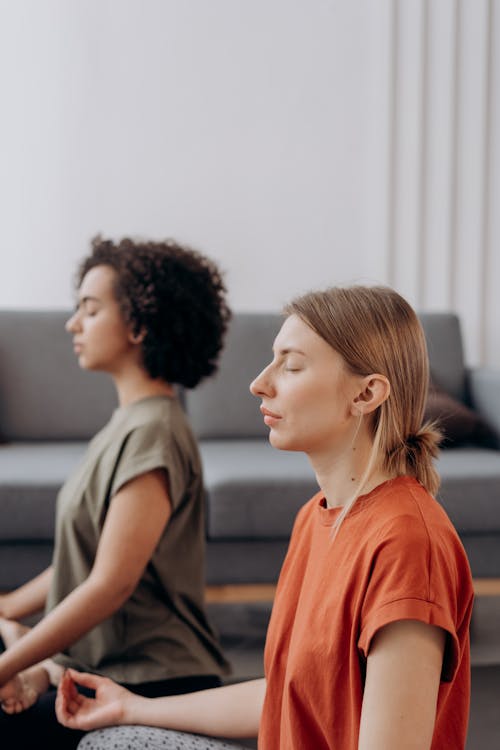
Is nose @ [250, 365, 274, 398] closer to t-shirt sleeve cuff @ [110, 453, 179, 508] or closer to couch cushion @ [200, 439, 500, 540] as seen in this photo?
t-shirt sleeve cuff @ [110, 453, 179, 508]

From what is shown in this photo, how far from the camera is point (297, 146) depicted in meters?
3.33

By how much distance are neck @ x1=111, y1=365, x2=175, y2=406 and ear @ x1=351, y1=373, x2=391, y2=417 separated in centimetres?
60

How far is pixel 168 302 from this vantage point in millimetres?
1398

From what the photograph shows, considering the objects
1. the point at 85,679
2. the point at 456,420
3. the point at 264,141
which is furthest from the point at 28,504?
the point at 264,141

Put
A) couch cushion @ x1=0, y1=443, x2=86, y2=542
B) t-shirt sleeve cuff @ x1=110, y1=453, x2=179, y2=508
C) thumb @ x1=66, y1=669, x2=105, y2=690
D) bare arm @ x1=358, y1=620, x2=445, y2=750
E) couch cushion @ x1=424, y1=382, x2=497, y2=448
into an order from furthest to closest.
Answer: couch cushion @ x1=424, y1=382, x2=497, y2=448 → couch cushion @ x1=0, y1=443, x2=86, y2=542 → t-shirt sleeve cuff @ x1=110, y1=453, x2=179, y2=508 → thumb @ x1=66, y1=669, x2=105, y2=690 → bare arm @ x1=358, y1=620, x2=445, y2=750

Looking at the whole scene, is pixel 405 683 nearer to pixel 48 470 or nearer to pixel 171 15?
pixel 48 470

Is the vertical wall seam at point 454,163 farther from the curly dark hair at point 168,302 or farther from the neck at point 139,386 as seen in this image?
the neck at point 139,386

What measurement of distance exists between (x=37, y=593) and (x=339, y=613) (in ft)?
2.77

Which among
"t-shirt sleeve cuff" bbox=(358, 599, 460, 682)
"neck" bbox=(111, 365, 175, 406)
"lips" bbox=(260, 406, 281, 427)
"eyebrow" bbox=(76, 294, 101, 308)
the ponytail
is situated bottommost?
"t-shirt sleeve cuff" bbox=(358, 599, 460, 682)

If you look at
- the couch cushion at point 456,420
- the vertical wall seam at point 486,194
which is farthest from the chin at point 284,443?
the vertical wall seam at point 486,194

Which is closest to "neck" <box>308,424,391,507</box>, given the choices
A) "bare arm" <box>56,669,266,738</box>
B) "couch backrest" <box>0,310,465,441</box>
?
"bare arm" <box>56,669,266,738</box>

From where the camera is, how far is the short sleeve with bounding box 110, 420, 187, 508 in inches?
47.7

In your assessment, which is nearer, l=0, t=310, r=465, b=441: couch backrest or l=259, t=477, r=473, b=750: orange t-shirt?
l=259, t=477, r=473, b=750: orange t-shirt

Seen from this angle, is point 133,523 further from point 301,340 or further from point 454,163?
point 454,163
